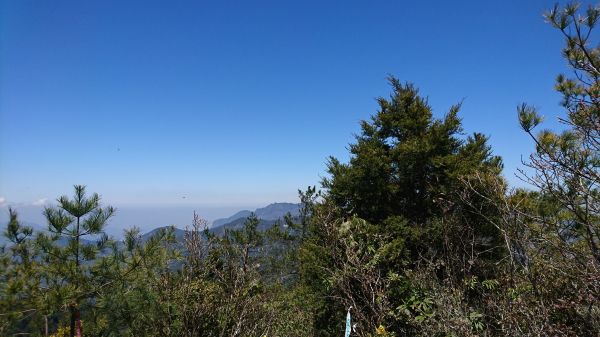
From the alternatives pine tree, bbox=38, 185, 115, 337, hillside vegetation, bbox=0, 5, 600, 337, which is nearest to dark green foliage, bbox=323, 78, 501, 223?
hillside vegetation, bbox=0, 5, 600, 337

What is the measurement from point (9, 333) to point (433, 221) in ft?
26.8

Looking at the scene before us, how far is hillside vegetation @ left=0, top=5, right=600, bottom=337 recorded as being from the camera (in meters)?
3.65

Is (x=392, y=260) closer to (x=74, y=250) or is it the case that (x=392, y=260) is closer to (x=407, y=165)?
(x=407, y=165)

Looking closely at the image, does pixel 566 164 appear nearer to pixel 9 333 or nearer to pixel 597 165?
pixel 597 165

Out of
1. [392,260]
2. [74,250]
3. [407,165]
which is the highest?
[407,165]

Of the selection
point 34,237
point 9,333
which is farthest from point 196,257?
point 9,333

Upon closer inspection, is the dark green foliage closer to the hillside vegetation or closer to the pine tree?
the hillside vegetation

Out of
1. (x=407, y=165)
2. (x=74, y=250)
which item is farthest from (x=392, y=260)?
(x=74, y=250)

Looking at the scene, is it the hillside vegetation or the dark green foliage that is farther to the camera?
the dark green foliage

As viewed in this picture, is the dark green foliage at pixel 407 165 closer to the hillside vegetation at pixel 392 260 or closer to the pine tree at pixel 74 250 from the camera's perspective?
the hillside vegetation at pixel 392 260

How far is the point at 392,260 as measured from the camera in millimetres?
7859

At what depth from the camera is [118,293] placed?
5090 mm

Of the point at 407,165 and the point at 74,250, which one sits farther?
the point at 407,165

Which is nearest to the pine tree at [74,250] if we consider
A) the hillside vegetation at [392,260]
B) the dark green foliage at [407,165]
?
the hillside vegetation at [392,260]
